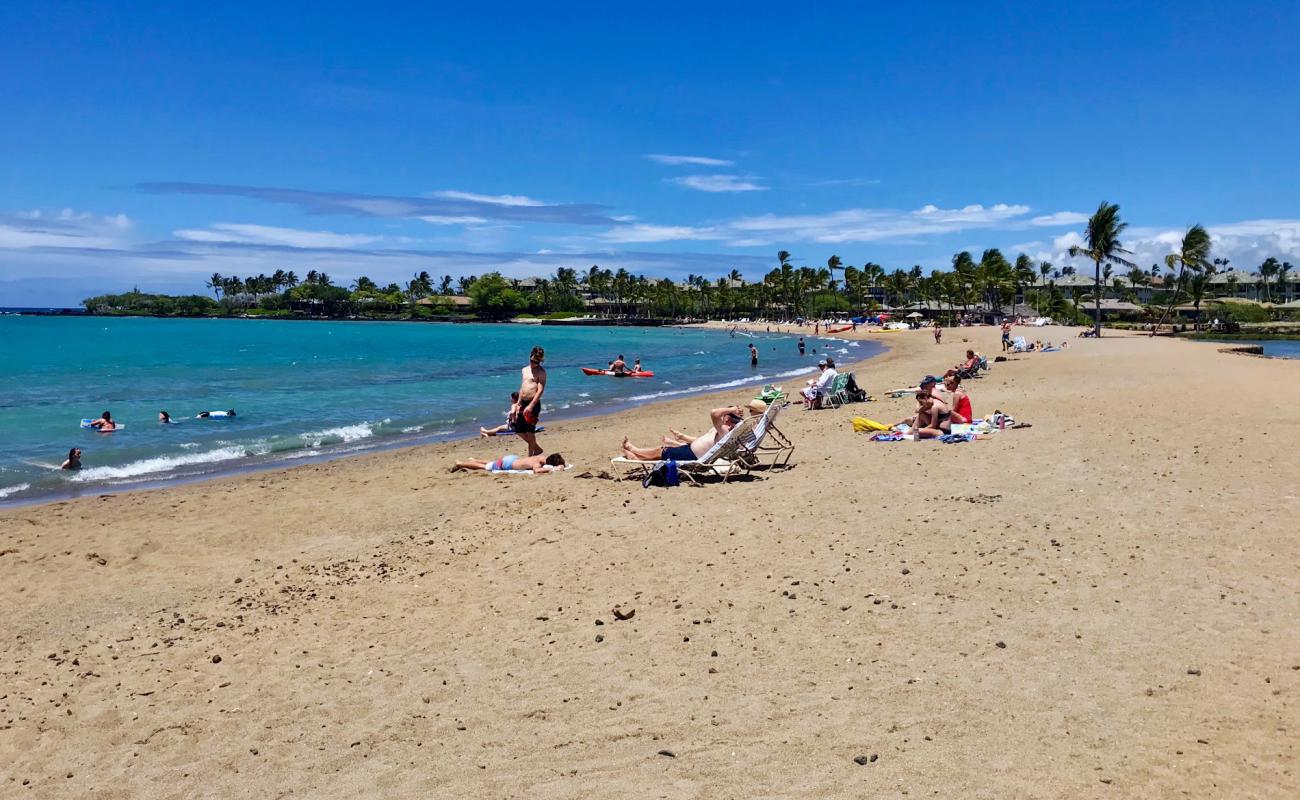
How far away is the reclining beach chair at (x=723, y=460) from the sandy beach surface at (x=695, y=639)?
408 millimetres

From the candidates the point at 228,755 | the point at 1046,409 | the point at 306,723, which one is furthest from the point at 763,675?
the point at 1046,409

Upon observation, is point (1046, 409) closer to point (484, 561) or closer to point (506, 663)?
point (484, 561)

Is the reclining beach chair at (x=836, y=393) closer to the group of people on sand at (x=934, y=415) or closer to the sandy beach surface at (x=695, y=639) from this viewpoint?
the group of people on sand at (x=934, y=415)

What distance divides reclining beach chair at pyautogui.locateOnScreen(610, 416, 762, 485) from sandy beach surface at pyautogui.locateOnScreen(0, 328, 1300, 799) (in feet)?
1.34

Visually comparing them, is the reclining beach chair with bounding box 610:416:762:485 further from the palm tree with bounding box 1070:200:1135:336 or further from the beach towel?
the palm tree with bounding box 1070:200:1135:336

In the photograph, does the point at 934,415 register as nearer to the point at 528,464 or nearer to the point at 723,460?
the point at 723,460

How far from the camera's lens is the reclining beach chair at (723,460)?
1079 centimetres

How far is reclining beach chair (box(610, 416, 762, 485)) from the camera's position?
1079 cm

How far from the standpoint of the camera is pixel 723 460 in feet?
36.2

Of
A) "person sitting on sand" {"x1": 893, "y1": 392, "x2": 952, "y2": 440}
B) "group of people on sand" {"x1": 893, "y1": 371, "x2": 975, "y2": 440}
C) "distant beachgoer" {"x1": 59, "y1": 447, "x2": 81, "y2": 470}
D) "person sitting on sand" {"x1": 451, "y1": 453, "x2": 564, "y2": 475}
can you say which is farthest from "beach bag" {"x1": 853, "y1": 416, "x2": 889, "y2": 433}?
"distant beachgoer" {"x1": 59, "y1": 447, "x2": 81, "y2": 470}

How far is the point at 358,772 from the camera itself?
440 centimetres

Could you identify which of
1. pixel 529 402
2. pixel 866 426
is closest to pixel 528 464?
pixel 529 402

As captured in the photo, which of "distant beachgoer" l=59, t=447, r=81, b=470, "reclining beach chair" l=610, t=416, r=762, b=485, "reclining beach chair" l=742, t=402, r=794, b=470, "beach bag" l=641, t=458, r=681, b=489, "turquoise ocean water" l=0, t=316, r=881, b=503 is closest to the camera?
"beach bag" l=641, t=458, r=681, b=489

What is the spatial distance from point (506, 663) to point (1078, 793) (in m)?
3.36
